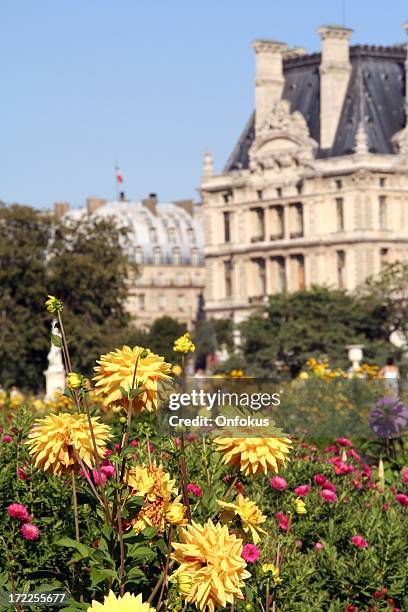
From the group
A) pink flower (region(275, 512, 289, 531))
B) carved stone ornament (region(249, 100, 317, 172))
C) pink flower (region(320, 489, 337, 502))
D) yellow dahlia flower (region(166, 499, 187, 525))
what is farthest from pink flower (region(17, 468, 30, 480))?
carved stone ornament (region(249, 100, 317, 172))

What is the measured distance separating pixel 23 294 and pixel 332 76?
40.1 meters

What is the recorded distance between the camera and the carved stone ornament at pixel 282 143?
109 metres

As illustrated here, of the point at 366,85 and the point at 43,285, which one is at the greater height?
the point at 366,85

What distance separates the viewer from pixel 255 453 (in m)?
7.88

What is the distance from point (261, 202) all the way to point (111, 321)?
4589cm

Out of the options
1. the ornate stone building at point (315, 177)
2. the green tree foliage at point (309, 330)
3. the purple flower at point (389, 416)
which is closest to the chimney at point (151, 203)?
the ornate stone building at point (315, 177)

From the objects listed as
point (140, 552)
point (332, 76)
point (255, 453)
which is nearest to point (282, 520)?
point (255, 453)

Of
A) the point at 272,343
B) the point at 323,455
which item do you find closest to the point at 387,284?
the point at 272,343

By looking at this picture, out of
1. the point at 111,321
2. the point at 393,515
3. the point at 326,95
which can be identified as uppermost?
the point at 326,95

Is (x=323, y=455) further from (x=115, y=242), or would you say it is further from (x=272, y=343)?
(x=272, y=343)

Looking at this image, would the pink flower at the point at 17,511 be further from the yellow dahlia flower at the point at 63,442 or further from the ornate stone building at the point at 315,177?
the ornate stone building at the point at 315,177

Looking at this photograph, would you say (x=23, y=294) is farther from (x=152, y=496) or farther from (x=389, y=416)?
(x=152, y=496)

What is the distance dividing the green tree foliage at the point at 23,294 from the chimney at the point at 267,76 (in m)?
42.0

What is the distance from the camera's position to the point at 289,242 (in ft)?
365
